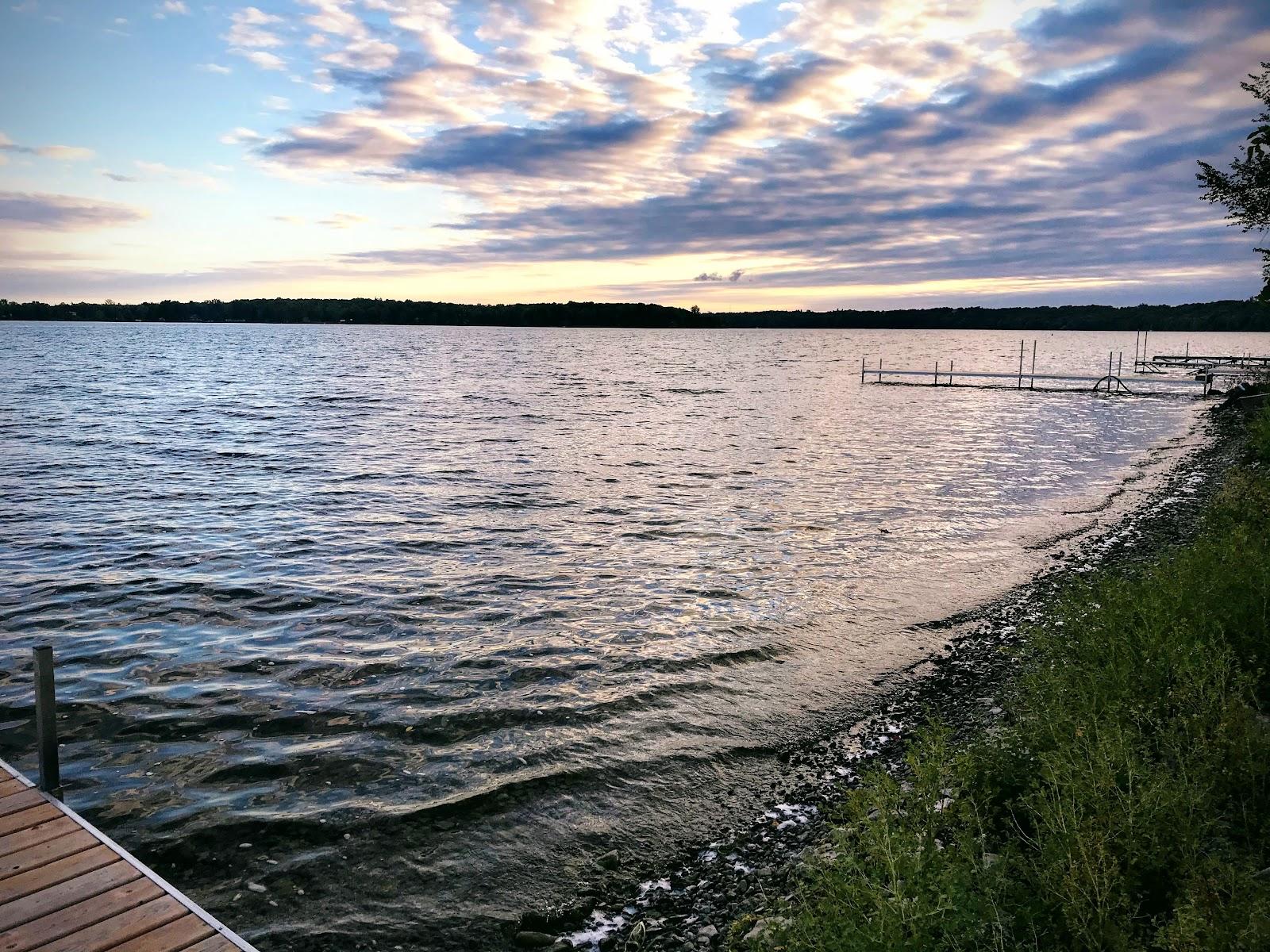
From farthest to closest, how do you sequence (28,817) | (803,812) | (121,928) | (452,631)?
(452,631) → (803,812) → (28,817) → (121,928)

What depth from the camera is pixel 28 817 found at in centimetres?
662

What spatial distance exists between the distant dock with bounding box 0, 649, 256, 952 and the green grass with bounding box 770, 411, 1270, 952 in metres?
4.05

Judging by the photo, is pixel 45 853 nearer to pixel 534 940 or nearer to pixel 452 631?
pixel 534 940

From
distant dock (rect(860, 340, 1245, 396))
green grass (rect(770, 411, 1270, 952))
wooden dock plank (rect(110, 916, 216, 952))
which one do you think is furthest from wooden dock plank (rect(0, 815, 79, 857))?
distant dock (rect(860, 340, 1245, 396))

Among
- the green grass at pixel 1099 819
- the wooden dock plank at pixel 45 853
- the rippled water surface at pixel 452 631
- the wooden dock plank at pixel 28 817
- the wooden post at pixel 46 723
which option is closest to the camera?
the green grass at pixel 1099 819

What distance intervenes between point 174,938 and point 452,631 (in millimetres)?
9104

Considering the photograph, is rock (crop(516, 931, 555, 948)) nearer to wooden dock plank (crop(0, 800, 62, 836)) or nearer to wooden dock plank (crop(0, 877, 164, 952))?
wooden dock plank (crop(0, 877, 164, 952))

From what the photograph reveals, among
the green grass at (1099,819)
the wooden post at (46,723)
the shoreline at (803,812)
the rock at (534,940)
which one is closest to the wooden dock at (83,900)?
the wooden post at (46,723)

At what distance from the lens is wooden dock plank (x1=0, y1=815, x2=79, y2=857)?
6168mm

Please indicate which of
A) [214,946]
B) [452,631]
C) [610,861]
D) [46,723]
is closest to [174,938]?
[214,946]

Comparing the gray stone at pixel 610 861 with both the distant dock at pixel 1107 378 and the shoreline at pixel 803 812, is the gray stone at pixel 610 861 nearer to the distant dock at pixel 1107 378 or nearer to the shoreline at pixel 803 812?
the shoreline at pixel 803 812

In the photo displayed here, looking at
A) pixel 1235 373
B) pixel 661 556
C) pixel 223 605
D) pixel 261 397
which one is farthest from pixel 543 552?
pixel 1235 373

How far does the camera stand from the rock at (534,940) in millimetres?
6781

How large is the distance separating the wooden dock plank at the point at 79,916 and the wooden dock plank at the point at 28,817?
58.4 inches
